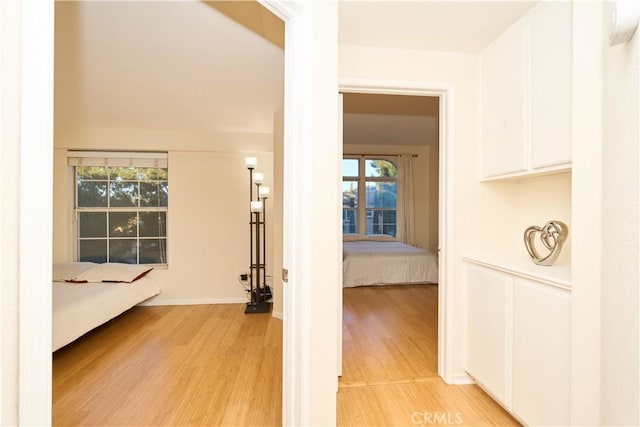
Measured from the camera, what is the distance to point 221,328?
2.99 meters

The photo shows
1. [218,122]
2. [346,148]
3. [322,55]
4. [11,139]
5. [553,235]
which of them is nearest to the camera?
[11,139]

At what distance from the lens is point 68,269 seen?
130 inches

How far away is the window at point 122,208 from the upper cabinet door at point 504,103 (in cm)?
Result: 366

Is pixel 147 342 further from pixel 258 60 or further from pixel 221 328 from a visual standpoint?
pixel 258 60

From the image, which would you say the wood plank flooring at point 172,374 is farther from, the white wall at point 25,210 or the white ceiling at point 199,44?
the white ceiling at point 199,44

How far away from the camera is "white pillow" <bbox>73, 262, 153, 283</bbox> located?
127 inches

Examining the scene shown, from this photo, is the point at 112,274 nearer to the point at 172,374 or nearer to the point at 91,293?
the point at 91,293

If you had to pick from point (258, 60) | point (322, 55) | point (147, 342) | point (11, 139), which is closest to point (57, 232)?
point (147, 342)

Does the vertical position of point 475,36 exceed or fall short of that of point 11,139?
it exceeds it

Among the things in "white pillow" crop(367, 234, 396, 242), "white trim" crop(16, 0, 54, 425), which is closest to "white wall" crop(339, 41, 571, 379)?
"white trim" crop(16, 0, 54, 425)

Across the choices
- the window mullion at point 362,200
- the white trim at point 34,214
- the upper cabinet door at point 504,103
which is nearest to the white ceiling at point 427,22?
the upper cabinet door at point 504,103

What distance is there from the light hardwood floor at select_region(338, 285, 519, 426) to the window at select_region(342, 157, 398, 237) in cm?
348

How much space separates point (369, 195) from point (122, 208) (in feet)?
15.9

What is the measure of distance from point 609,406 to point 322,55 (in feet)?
5.09
